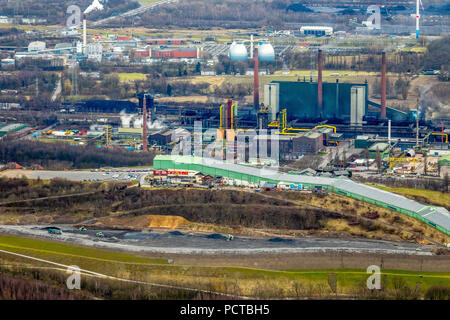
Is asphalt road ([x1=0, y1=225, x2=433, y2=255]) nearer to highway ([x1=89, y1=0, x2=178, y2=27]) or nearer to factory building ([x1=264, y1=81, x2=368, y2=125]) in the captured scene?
factory building ([x1=264, y1=81, x2=368, y2=125])

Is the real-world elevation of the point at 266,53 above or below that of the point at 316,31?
below

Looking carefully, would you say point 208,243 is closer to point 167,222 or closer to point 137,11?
point 167,222

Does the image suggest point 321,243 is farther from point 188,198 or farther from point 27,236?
point 27,236

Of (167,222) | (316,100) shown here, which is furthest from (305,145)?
(167,222)

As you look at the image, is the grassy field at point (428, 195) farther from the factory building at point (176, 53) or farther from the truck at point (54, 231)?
the factory building at point (176, 53)
